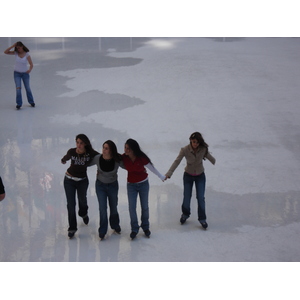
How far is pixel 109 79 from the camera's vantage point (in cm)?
1475

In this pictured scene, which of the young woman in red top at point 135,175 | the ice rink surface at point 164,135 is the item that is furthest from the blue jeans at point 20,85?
the young woman in red top at point 135,175

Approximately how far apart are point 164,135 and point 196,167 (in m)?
3.66

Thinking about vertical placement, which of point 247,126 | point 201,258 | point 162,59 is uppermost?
point 162,59

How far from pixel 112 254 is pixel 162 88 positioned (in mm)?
7450

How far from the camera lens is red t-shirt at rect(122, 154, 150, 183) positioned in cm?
743

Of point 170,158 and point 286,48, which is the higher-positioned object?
point 286,48

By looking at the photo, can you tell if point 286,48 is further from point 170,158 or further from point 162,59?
point 170,158

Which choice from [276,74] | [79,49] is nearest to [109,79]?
[79,49]

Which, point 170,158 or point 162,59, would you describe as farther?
point 162,59

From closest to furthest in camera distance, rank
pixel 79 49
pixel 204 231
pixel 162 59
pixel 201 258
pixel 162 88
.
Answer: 1. pixel 201 258
2. pixel 204 231
3. pixel 162 88
4. pixel 162 59
5. pixel 79 49

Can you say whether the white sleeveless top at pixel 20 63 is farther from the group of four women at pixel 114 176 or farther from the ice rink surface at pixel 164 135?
the group of four women at pixel 114 176

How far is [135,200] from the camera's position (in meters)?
7.60

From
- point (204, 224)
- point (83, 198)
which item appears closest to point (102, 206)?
point (83, 198)

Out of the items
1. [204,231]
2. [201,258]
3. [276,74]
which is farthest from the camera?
[276,74]
